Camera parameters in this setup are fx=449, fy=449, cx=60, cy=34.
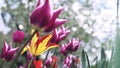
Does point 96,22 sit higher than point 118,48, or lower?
lower

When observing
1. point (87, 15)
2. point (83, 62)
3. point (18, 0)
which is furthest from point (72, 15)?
point (83, 62)

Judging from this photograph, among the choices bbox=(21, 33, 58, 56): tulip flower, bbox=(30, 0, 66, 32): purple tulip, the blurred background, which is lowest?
the blurred background

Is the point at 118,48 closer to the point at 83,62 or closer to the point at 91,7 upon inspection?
the point at 83,62

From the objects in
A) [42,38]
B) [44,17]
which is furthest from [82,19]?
[44,17]

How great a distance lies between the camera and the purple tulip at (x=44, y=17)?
0.99m

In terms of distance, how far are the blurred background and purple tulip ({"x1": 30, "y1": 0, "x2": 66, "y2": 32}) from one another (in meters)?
6.34

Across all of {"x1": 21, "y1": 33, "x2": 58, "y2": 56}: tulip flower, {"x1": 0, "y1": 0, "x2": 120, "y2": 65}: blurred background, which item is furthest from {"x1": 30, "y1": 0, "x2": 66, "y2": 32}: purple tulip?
{"x1": 0, "y1": 0, "x2": 120, "y2": 65}: blurred background

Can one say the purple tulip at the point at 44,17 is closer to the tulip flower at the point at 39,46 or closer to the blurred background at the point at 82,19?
the tulip flower at the point at 39,46

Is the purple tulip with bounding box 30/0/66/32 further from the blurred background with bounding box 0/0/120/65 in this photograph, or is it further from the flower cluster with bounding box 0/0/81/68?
the blurred background with bounding box 0/0/120/65

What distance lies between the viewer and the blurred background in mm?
7691

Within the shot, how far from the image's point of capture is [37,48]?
3.92 ft

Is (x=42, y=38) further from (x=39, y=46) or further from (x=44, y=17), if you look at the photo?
(x=44, y=17)

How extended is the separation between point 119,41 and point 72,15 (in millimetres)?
7518

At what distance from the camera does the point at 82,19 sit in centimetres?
845
